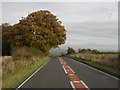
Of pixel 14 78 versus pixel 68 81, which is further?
pixel 68 81

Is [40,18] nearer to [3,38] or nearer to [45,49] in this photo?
[45,49]

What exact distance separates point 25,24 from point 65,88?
1316 inches

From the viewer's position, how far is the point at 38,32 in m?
40.3

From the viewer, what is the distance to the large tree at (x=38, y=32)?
40147mm

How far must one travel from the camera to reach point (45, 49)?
140 ft

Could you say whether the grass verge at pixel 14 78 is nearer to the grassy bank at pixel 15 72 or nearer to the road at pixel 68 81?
the grassy bank at pixel 15 72

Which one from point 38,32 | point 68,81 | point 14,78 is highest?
point 38,32

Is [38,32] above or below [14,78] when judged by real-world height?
above

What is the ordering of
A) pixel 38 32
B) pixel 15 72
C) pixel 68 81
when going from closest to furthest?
pixel 68 81 → pixel 15 72 → pixel 38 32

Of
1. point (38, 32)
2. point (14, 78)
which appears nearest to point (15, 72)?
point (14, 78)

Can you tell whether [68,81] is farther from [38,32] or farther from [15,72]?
[38,32]

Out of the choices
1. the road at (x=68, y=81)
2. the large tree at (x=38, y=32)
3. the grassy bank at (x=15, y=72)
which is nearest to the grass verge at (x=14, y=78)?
the grassy bank at (x=15, y=72)

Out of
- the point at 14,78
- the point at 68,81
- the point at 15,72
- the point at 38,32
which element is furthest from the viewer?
the point at 38,32

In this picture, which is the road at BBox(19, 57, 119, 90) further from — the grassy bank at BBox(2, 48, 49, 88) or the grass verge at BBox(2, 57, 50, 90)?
the grassy bank at BBox(2, 48, 49, 88)
